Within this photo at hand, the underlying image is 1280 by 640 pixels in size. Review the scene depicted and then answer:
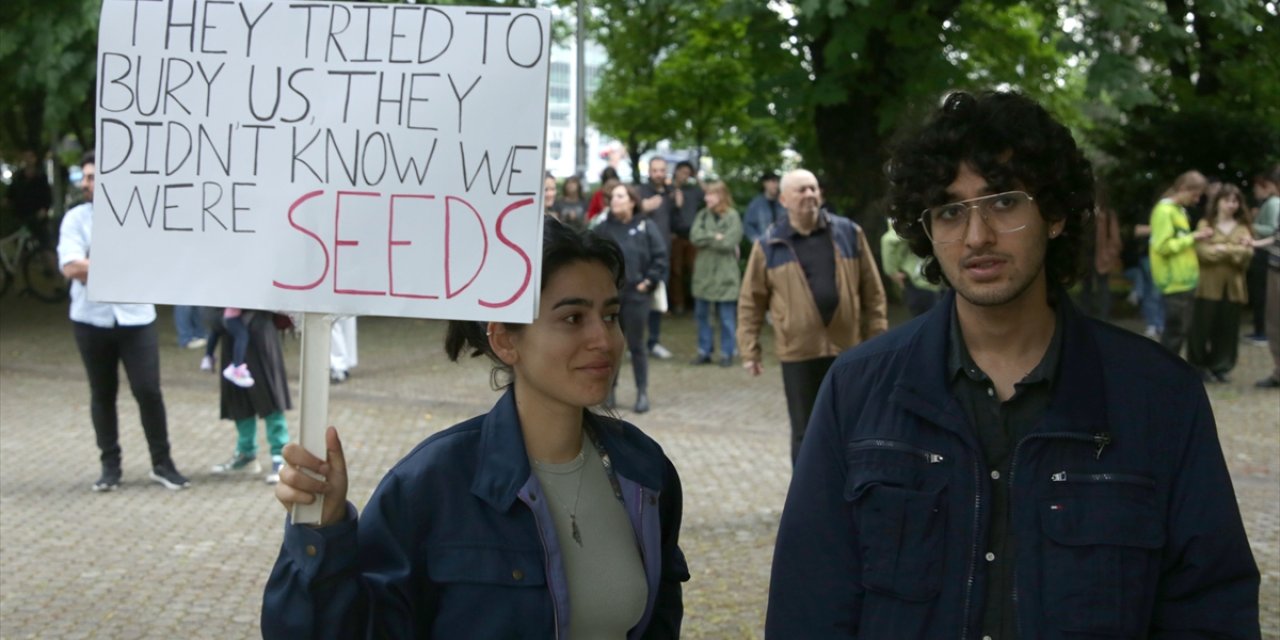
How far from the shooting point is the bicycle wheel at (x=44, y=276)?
22.6 m

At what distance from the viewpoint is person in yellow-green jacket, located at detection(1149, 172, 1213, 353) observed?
547 inches

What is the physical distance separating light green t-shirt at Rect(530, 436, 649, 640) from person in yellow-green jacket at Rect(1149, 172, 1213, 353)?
1176 cm

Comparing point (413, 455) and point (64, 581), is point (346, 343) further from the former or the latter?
point (413, 455)

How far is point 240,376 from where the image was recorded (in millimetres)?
9656

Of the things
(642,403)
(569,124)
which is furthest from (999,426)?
(569,124)

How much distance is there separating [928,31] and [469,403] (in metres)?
4.91

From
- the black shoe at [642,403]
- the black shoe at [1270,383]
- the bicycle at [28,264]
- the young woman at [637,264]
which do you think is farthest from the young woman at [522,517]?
the bicycle at [28,264]

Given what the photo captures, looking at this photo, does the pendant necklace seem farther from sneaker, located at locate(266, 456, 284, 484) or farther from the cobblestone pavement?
sneaker, located at locate(266, 456, 284, 484)

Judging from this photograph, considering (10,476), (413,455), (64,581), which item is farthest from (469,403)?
(413,455)

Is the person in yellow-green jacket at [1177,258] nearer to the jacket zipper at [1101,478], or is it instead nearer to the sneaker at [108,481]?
the sneaker at [108,481]

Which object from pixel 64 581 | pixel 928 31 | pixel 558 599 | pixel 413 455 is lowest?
pixel 64 581

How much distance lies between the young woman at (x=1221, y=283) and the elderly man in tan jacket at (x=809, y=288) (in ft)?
21.7

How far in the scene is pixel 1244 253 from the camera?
14.0 meters

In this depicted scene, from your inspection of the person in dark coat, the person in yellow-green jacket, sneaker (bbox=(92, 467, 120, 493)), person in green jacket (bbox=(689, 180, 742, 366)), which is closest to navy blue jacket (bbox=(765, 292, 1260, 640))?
the person in dark coat
